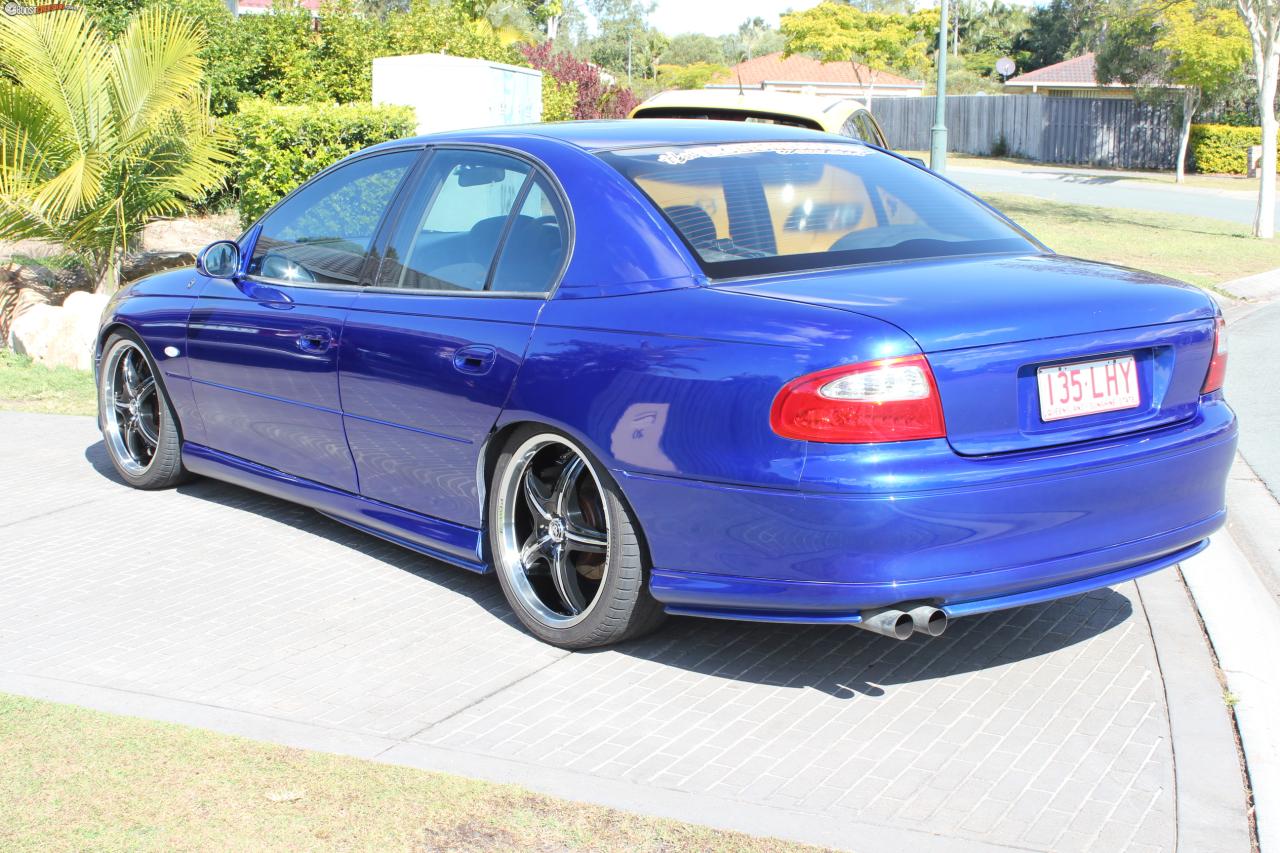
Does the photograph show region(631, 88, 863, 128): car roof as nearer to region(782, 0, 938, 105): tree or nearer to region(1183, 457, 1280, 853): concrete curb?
region(1183, 457, 1280, 853): concrete curb

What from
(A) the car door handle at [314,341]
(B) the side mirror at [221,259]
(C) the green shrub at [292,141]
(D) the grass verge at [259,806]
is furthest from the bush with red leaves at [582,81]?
(D) the grass verge at [259,806]

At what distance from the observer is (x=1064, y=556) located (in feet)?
13.1

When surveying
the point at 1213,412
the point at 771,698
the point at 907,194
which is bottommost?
the point at 771,698

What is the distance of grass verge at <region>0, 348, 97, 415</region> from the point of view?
9.04 meters

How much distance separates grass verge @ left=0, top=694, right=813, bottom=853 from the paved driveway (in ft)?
0.75

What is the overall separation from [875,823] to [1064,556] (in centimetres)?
101

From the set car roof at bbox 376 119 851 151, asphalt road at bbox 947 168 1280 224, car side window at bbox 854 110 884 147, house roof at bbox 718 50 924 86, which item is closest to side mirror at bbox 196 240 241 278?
car roof at bbox 376 119 851 151

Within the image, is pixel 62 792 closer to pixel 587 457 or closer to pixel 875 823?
pixel 587 457

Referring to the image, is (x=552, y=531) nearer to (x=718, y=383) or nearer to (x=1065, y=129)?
(x=718, y=383)

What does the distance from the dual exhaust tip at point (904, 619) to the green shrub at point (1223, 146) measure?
42848mm

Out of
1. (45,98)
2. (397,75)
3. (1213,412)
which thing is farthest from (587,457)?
(397,75)

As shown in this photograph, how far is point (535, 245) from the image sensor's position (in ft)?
15.7

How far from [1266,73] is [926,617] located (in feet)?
69.9

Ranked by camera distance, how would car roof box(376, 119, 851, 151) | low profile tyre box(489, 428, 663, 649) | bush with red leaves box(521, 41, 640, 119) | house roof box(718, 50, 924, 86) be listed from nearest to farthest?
low profile tyre box(489, 428, 663, 649) < car roof box(376, 119, 851, 151) < bush with red leaves box(521, 41, 640, 119) < house roof box(718, 50, 924, 86)
